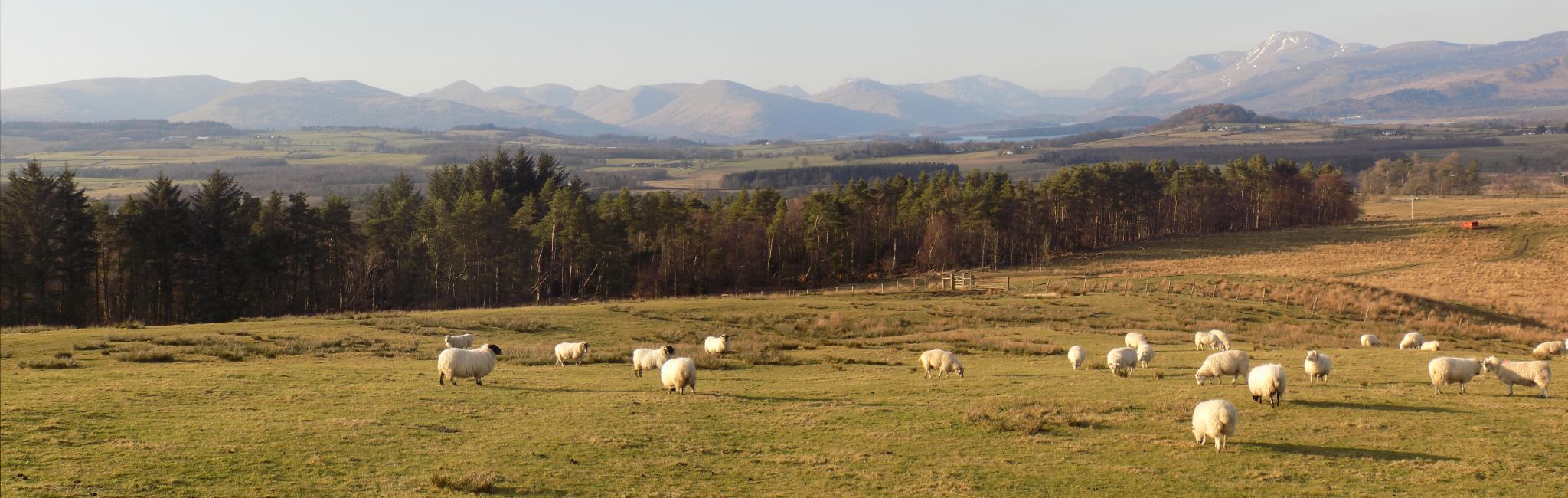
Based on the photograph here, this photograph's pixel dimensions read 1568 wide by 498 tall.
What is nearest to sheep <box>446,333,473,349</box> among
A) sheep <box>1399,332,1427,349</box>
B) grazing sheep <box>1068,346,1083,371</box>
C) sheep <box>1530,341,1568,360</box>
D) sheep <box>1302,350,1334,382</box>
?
grazing sheep <box>1068,346,1083,371</box>

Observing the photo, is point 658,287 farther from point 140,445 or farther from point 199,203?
point 140,445

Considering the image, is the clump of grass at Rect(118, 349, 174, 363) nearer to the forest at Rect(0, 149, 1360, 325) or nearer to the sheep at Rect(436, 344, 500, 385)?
the sheep at Rect(436, 344, 500, 385)

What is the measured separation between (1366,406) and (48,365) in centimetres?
3196

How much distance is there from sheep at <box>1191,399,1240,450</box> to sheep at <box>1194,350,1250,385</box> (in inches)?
253

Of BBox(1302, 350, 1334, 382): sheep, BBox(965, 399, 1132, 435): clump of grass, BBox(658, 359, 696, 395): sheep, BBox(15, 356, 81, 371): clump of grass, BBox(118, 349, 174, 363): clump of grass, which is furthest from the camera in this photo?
BBox(118, 349, 174, 363): clump of grass

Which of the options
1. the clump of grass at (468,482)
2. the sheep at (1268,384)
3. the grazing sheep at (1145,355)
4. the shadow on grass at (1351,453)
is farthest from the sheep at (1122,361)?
the clump of grass at (468,482)

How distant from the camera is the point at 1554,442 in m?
15.0

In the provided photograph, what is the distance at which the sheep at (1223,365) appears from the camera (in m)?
21.5

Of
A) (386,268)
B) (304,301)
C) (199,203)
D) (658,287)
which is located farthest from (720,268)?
(199,203)

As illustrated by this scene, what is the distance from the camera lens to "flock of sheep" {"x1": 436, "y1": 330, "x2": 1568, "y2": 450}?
50.3 feet

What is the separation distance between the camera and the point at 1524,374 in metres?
20.0

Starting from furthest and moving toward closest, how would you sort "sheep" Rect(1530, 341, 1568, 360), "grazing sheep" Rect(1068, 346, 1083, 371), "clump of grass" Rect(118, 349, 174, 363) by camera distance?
1. "sheep" Rect(1530, 341, 1568, 360)
2. "clump of grass" Rect(118, 349, 174, 363)
3. "grazing sheep" Rect(1068, 346, 1083, 371)

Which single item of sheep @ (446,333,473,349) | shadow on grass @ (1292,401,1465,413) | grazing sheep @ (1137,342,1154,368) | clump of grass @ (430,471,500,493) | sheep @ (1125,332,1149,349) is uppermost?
clump of grass @ (430,471,500,493)

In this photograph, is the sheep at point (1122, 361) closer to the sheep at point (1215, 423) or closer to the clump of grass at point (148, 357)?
the sheep at point (1215, 423)
